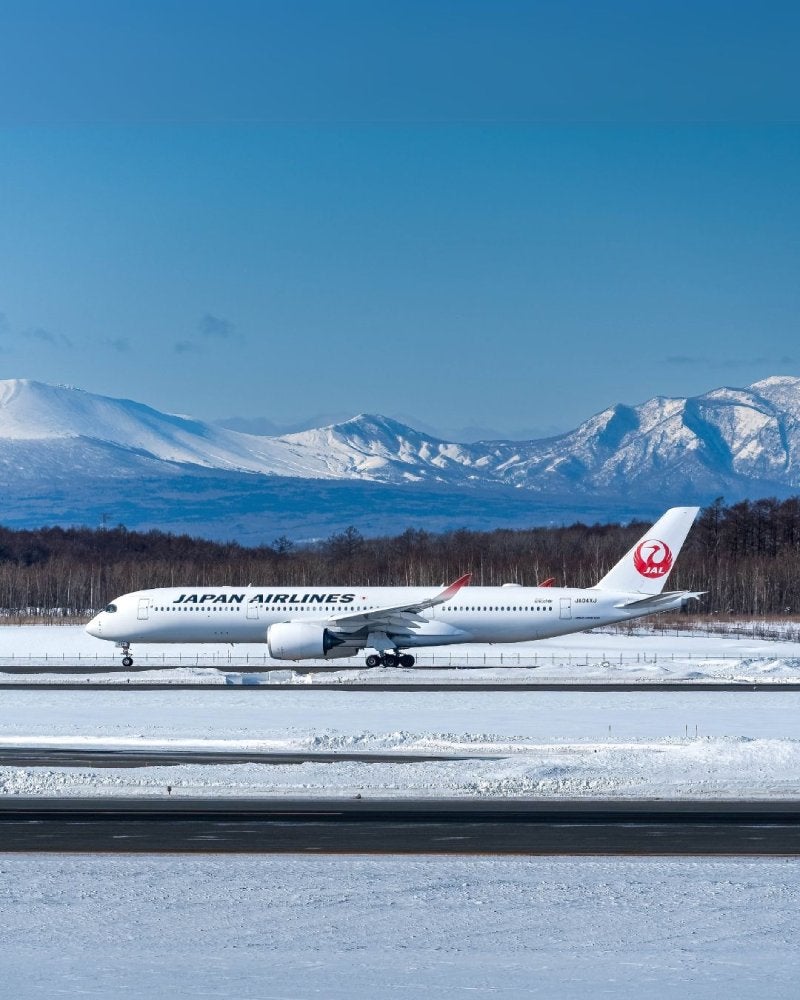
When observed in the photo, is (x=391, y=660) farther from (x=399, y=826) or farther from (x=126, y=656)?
(x=399, y=826)

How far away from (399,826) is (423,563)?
4259 inches

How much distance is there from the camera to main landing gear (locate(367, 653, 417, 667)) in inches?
2073

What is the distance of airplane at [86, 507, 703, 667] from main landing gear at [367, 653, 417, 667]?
39 millimetres

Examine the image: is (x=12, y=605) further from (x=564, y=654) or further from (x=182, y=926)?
(x=182, y=926)

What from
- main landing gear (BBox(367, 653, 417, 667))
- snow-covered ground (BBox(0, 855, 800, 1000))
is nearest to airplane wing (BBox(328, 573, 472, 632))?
main landing gear (BBox(367, 653, 417, 667))

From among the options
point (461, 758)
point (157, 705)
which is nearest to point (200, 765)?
point (461, 758)

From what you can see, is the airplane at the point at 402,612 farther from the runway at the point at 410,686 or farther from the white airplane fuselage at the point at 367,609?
the runway at the point at 410,686

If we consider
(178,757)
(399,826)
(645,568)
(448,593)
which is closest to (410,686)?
(448,593)

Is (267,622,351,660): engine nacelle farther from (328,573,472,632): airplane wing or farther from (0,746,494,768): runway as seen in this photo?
(0,746,494,768): runway

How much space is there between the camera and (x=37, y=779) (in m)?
22.9

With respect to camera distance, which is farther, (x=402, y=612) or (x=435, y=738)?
(x=402, y=612)

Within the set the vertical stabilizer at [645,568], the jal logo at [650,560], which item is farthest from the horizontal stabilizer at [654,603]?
the jal logo at [650,560]

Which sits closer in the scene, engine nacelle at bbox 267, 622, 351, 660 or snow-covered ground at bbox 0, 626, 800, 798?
snow-covered ground at bbox 0, 626, 800, 798

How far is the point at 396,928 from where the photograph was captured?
13.2 m
